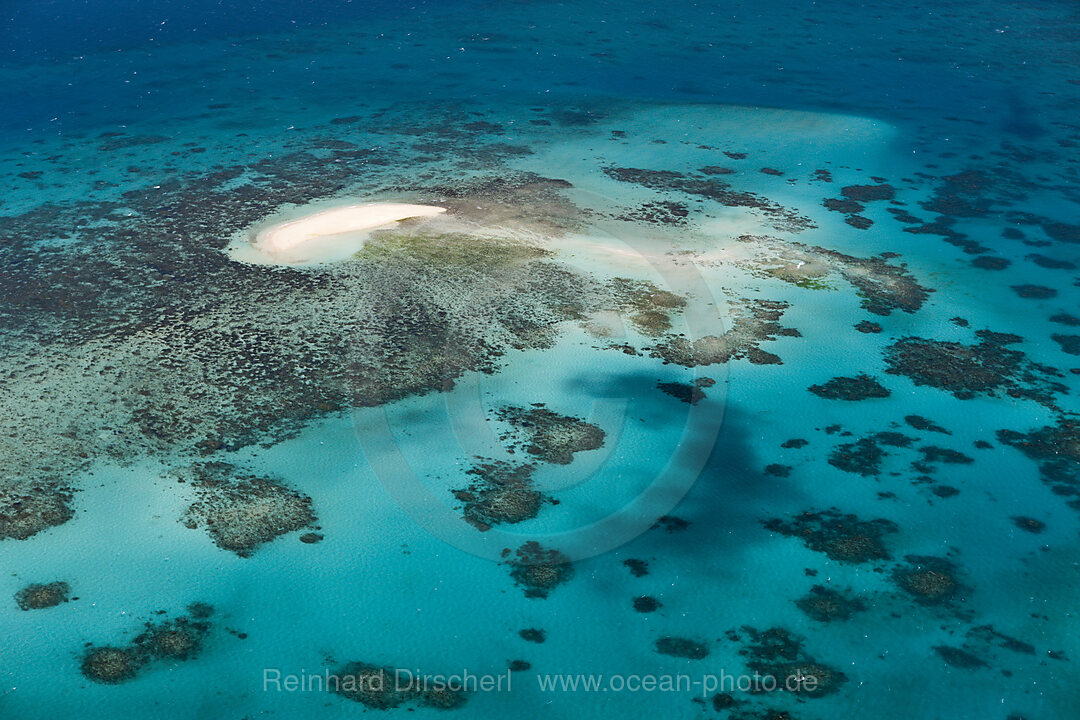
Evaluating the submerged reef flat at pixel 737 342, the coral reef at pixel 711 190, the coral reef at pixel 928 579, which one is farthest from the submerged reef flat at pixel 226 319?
the coral reef at pixel 928 579

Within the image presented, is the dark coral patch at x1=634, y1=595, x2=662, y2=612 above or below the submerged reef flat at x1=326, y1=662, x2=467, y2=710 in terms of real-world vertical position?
above

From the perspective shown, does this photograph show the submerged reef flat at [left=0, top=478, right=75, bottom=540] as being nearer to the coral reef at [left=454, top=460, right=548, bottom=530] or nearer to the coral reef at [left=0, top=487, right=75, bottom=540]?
the coral reef at [left=0, top=487, right=75, bottom=540]

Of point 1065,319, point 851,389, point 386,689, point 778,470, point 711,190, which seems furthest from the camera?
point 711,190

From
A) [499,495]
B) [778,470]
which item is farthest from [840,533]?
[499,495]

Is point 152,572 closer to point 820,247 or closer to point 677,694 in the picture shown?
point 677,694

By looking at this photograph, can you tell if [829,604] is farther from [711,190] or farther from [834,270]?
A: [711,190]

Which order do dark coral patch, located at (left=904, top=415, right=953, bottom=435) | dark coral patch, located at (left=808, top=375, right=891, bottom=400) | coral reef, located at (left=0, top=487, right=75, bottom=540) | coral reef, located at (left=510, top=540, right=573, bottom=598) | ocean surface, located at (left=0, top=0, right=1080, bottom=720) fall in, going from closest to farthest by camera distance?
ocean surface, located at (left=0, top=0, right=1080, bottom=720) → coral reef, located at (left=510, top=540, right=573, bottom=598) → coral reef, located at (left=0, top=487, right=75, bottom=540) → dark coral patch, located at (left=904, top=415, right=953, bottom=435) → dark coral patch, located at (left=808, top=375, right=891, bottom=400)

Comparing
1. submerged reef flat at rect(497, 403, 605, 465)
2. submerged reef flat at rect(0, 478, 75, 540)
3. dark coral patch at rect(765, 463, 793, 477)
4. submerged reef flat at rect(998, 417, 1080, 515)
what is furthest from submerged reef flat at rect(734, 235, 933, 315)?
submerged reef flat at rect(0, 478, 75, 540)
